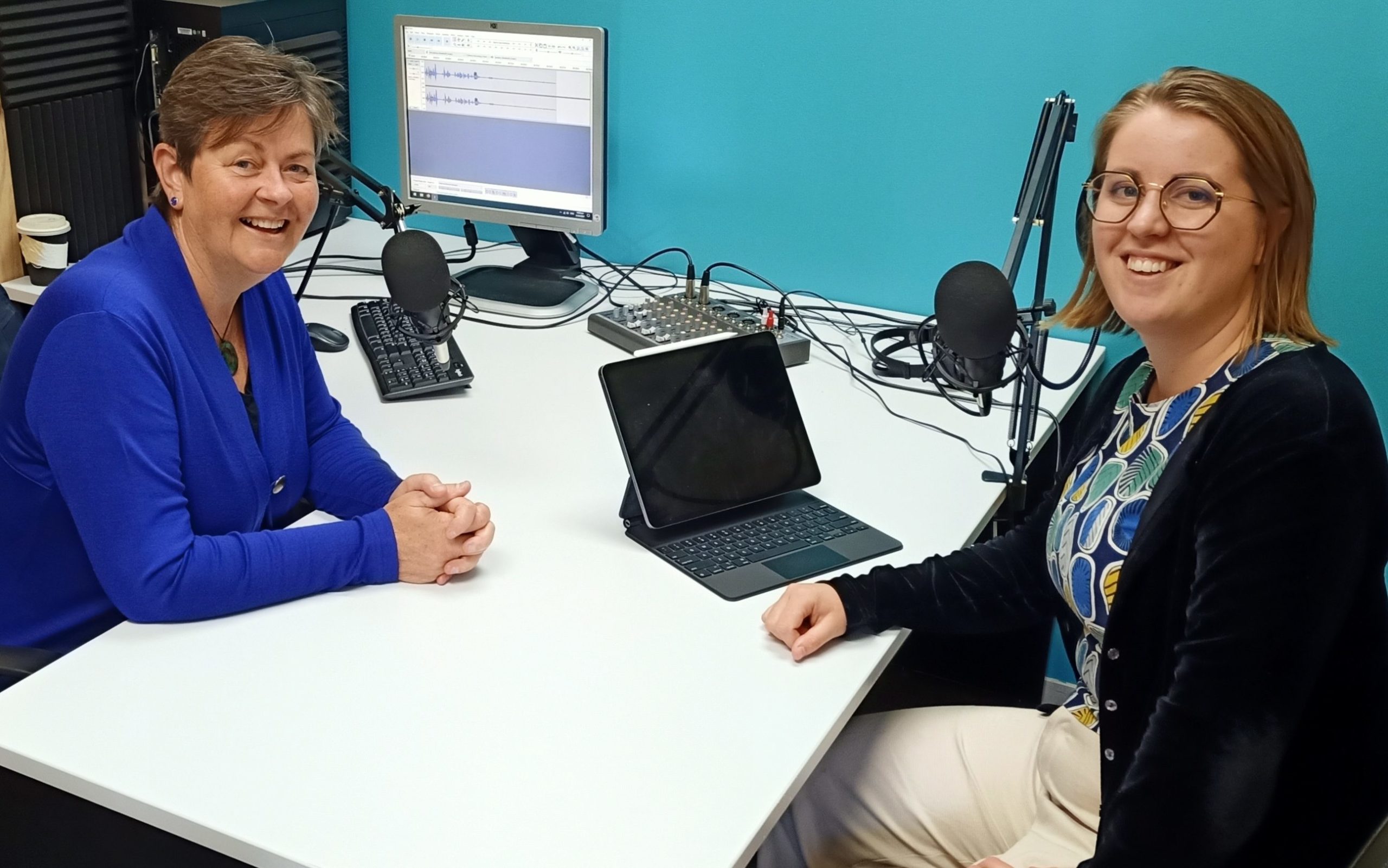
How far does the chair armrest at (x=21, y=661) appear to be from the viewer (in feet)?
4.16

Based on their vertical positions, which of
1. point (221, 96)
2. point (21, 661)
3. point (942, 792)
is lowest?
point (942, 792)

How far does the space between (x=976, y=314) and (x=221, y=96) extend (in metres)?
0.85

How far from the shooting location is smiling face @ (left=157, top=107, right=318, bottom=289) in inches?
53.9

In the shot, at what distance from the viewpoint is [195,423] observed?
1.32 m

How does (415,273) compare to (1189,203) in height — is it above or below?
below

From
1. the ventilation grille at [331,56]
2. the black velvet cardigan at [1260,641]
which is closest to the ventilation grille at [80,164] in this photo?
the ventilation grille at [331,56]

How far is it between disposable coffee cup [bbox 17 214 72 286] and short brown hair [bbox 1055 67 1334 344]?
1.75m

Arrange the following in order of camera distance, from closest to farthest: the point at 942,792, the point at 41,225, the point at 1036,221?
the point at 942,792, the point at 1036,221, the point at 41,225

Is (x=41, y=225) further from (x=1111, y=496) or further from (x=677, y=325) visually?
(x=1111, y=496)

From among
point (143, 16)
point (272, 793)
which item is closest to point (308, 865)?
point (272, 793)

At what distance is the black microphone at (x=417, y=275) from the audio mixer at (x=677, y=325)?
464mm

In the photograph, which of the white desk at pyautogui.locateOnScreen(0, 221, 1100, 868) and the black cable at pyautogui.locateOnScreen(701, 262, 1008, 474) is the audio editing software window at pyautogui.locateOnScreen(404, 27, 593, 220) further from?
the white desk at pyautogui.locateOnScreen(0, 221, 1100, 868)

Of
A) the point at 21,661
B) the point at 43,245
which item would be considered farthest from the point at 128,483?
the point at 43,245

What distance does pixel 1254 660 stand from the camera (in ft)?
3.49
